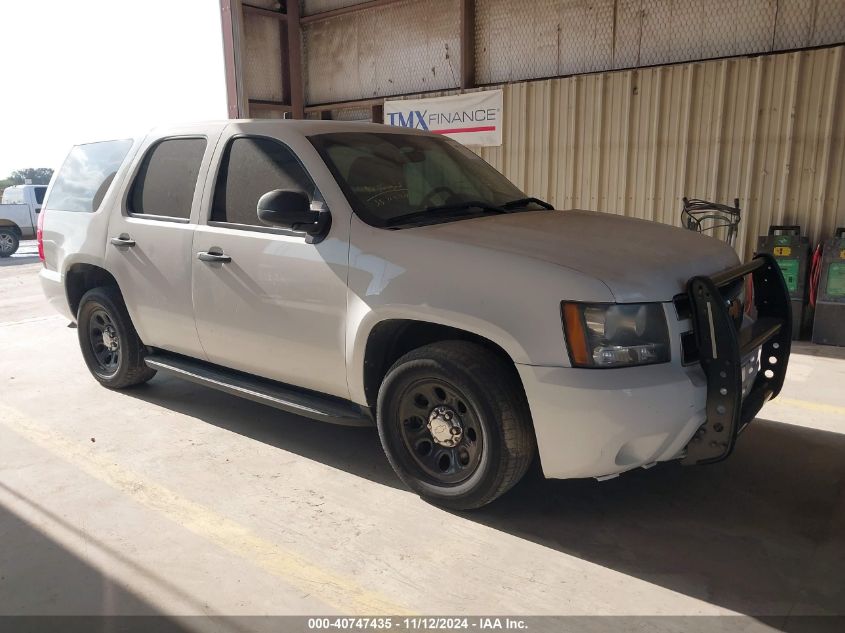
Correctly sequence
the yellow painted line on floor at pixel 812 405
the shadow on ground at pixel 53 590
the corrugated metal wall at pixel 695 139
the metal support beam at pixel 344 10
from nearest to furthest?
1. the shadow on ground at pixel 53 590
2. the yellow painted line on floor at pixel 812 405
3. the corrugated metal wall at pixel 695 139
4. the metal support beam at pixel 344 10

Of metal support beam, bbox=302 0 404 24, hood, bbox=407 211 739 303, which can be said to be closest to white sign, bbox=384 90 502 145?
metal support beam, bbox=302 0 404 24

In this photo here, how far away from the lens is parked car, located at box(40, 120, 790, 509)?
283 cm

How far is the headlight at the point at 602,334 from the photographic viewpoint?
2.80m

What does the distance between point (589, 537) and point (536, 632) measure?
751 mm

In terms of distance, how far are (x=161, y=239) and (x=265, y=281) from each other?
3.43 feet

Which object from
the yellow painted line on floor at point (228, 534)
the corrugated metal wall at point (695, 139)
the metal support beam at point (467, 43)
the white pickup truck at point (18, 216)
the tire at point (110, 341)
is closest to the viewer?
the yellow painted line on floor at point (228, 534)

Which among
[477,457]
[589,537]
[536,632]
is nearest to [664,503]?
[589,537]

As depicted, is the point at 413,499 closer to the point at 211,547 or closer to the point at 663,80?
the point at 211,547

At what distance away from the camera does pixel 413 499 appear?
11.5 ft

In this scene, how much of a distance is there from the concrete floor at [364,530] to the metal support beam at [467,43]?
6565mm

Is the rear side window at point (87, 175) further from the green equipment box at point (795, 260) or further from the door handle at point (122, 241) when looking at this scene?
the green equipment box at point (795, 260)

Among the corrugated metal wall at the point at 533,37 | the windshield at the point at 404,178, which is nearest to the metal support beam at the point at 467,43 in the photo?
the corrugated metal wall at the point at 533,37

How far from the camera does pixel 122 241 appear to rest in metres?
4.60

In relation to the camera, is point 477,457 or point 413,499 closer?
point 477,457
